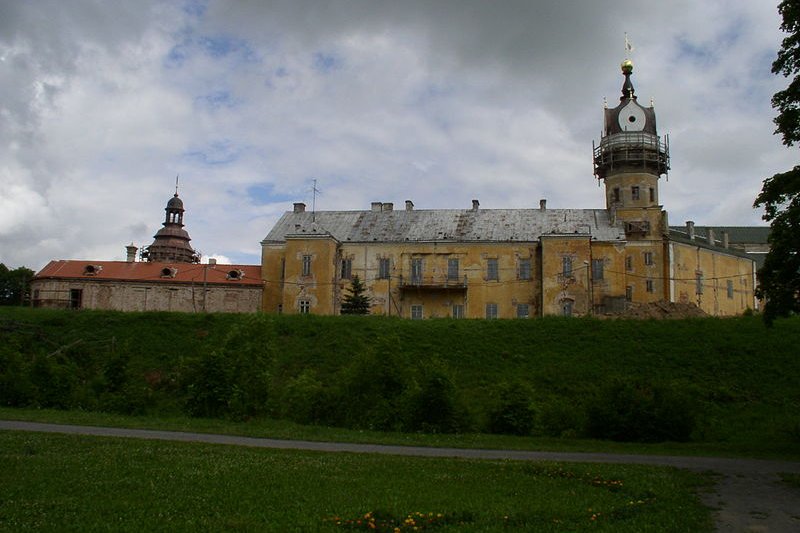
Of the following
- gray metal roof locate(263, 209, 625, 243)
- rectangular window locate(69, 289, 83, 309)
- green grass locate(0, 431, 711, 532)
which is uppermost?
gray metal roof locate(263, 209, 625, 243)

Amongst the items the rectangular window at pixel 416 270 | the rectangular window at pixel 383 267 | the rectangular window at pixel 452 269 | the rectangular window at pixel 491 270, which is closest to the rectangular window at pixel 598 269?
the rectangular window at pixel 491 270

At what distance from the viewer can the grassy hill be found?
2158cm

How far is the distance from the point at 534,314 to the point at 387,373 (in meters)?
31.3

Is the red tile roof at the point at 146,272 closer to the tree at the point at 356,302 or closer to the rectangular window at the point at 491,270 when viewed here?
the tree at the point at 356,302

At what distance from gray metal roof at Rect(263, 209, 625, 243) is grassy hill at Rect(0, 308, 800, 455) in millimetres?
17650

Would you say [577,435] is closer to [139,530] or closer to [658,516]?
[658,516]

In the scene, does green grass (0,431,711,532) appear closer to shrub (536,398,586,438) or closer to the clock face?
shrub (536,398,586,438)

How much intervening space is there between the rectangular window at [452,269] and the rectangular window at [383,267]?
Result: 4509 millimetres

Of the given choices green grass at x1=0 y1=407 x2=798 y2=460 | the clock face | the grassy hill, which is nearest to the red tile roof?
the grassy hill

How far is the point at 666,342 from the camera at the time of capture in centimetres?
3403

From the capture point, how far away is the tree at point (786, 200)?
1714 centimetres

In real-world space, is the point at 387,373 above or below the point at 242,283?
below

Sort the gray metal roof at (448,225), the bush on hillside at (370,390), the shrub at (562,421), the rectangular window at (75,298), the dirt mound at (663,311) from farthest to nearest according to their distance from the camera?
the gray metal roof at (448,225)
the rectangular window at (75,298)
the dirt mound at (663,311)
the bush on hillside at (370,390)
the shrub at (562,421)

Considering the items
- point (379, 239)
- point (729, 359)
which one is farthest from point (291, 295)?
point (729, 359)
